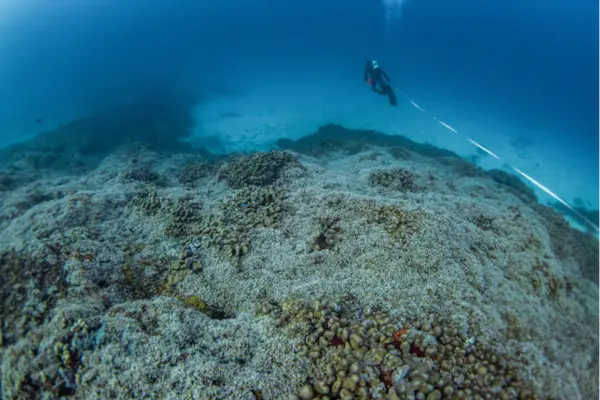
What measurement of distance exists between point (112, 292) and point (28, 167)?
59.5 feet

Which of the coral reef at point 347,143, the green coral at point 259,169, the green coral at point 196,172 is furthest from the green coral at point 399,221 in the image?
the coral reef at point 347,143

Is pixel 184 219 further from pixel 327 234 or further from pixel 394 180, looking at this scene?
pixel 394 180

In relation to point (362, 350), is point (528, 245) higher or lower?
higher

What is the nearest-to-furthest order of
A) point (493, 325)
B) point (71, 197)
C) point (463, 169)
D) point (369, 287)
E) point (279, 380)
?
point (279, 380), point (493, 325), point (369, 287), point (71, 197), point (463, 169)

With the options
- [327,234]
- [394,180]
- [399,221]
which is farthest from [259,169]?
[399,221]

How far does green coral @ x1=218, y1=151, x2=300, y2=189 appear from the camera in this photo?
9445mm

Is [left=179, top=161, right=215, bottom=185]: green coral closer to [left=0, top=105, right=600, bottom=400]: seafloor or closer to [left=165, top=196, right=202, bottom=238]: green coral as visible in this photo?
[left=0, top=105, right=600, bottom=400]: seafloor

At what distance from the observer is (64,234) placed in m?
6.23

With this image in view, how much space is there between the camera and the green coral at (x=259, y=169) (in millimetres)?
9445

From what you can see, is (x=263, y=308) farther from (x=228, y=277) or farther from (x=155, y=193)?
(x=155, y=193)

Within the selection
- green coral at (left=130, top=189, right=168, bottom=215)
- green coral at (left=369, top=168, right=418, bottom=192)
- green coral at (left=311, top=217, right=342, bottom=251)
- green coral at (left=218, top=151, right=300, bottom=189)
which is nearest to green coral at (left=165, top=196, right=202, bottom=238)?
green coral at (left=130, top=189, right=168, bottom=215)

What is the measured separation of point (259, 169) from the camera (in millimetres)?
9656

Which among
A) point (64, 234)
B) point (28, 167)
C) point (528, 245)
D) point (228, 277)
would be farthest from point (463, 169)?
point (28, 167)

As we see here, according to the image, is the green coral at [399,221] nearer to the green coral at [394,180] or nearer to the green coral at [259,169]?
the green coral at [394,180]
